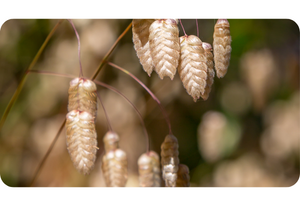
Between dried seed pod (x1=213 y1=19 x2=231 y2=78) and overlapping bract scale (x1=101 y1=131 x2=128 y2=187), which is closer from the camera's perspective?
dried seed pod (x1=213 y1=19 x2=231 y2=78)

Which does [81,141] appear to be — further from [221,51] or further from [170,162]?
[221,51]

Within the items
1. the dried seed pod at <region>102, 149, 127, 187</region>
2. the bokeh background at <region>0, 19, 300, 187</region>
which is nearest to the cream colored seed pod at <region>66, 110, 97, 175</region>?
the dried seed pod at <region>102, 149, 127, 187</region>

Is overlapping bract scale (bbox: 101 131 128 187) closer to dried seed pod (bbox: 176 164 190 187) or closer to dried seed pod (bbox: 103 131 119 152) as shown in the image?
dried seed pod (bbox: 103 131 119 152)

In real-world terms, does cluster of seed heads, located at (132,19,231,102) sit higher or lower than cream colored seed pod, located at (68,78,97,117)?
higher

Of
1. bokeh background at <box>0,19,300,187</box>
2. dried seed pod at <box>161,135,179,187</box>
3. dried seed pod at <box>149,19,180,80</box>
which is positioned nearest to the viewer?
dried seed pod at <box>149,19,180,80</box>

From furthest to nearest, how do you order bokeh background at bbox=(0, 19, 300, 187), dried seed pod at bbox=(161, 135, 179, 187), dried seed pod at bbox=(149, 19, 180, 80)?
1. bokeh background at bbox=(0, 19, 300, 187)
2. dried seed pod at bbox=(161, 135, 179, 187)
3. dried seed pod at bbox=(149, 19, 180, 80)

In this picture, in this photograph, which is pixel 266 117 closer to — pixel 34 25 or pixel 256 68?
pixel 256 68

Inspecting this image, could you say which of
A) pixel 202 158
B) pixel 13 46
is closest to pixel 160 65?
pixel 13 46
